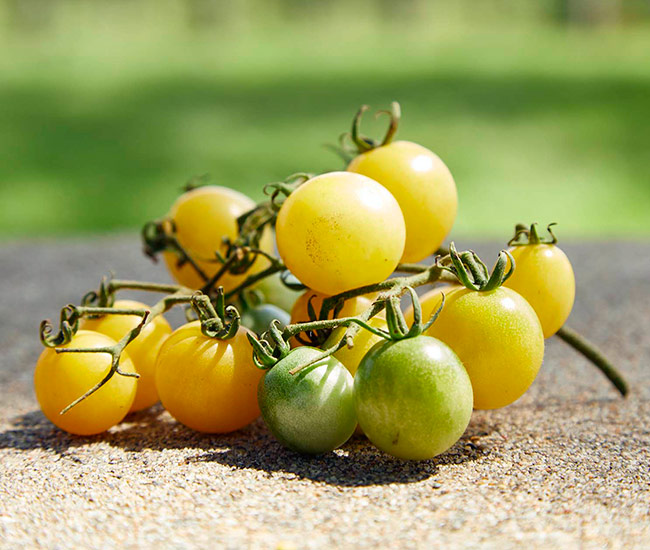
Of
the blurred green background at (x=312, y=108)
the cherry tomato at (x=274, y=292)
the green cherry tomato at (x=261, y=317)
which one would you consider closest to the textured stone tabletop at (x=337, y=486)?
the green cherry tomato at (x=261, y=317)

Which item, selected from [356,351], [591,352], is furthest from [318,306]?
[591,352]

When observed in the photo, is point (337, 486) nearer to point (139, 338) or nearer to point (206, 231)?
point (139, 338)

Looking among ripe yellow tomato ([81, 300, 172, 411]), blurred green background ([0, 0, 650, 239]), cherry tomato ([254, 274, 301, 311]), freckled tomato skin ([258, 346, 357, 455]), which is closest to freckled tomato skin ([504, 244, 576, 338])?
freckled tomato skin ([258, 346, 357, 455])

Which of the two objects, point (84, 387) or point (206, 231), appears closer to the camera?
point (84, 387)

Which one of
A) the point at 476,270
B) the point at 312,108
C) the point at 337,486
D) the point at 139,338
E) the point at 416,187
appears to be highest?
the point at 312,108

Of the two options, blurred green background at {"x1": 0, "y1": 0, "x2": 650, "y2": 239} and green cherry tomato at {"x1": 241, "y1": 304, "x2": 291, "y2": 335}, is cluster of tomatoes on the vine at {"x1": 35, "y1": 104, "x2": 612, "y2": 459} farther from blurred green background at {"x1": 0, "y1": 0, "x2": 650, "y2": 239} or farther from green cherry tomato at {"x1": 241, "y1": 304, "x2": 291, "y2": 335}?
blurred green background at {"x1": 0, "y1": 0, "x2": 650, "y2": 239}

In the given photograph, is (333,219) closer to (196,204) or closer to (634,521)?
(196,204)

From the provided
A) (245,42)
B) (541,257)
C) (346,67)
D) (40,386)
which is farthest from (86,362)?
(245,42)
